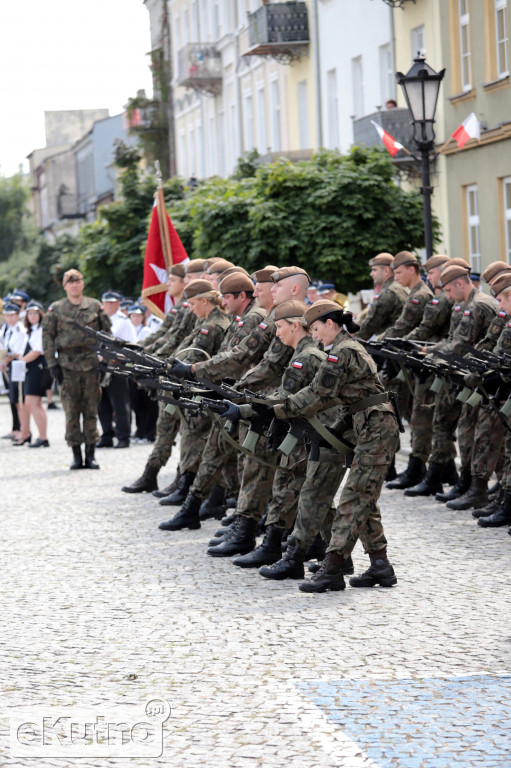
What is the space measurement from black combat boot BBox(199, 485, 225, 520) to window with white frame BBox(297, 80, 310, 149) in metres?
23.5

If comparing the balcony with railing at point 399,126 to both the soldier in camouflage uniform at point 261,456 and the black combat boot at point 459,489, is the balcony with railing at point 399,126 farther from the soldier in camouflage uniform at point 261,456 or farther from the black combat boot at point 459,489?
the soldier in camouflage uniform at point 261,456

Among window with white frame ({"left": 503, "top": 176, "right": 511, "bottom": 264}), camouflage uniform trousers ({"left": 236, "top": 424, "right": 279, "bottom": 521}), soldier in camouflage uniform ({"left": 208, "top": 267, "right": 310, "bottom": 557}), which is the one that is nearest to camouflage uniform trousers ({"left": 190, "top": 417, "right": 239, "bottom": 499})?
soldier in camouflage uniform ({"left": 208, "top": 267, "right": 310, "bottom": 557})

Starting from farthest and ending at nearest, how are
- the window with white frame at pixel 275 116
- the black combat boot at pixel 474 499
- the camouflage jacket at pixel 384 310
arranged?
1. the window with white frame at pixel 275 116
2. the camouflage jacket at pixel 384 310
3. the black combat boot at pixel 474 499

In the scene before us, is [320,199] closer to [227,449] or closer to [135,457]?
[135,457]

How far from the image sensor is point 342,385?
8.59m

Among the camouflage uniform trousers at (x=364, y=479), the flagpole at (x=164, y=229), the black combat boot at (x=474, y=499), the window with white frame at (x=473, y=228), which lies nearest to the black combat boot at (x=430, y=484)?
the black combat boot at (x=474, y=499)

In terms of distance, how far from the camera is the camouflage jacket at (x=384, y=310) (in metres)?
13.9

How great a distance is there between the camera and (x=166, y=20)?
2009 inches

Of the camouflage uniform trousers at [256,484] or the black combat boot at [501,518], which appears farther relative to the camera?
the black combat boot at [501,518]

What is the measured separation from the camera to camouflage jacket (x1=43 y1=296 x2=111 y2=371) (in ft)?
53.4

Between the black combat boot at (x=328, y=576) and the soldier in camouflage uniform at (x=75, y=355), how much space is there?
7825 millimetres

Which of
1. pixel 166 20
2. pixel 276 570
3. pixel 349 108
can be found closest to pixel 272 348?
pixel 276 570

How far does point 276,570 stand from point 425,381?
430cm

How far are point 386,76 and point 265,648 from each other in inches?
903
